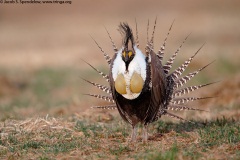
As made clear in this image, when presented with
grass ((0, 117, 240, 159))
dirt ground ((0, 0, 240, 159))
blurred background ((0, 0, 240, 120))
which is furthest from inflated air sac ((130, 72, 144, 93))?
blurred background ((0, 0, 240, 120))

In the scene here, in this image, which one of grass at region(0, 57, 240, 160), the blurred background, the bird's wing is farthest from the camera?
the blurred background

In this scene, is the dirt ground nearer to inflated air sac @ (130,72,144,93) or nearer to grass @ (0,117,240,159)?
grass @ (0,117,240,159)

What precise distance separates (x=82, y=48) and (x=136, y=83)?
12.2m

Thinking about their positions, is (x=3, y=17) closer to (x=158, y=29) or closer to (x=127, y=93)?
(x=158, y=29)

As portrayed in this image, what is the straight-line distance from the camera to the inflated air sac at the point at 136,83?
5.51 metres

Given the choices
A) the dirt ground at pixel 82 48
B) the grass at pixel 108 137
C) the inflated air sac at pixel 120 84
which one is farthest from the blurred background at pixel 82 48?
the inflated air sac at pixel 120 84

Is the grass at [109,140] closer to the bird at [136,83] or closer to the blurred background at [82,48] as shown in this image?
the bird at [136,83]

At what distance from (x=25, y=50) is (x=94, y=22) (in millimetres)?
6855

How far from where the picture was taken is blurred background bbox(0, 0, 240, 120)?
9930 mm

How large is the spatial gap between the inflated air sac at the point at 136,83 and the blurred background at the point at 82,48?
2.27 metres

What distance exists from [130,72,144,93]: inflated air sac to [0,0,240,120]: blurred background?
2.27m

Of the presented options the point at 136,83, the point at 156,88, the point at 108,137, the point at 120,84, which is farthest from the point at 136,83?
the point at 108,137

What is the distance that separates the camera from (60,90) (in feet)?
40.8

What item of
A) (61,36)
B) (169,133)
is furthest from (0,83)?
(61,36)
